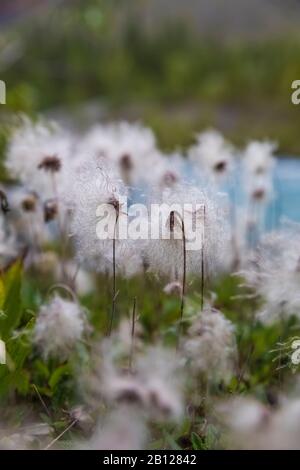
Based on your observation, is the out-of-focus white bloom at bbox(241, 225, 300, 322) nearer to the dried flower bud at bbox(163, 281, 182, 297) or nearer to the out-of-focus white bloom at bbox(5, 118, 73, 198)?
the dried flower bud at bbox(163, 281, 182, 297)

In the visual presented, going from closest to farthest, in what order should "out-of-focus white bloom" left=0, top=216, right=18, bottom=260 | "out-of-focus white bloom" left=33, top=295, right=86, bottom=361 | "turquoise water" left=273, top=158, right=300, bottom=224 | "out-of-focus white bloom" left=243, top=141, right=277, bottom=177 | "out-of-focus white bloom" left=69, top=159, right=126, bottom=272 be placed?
"out-of-focus white bloom" left=69, top=159, right=126, bottom=272
"out-of-focus white bloom" left=33, top=295, right=86, bottom=361
"out-of-focus white bloom" left=0, top=216, right=18, bottom=260
"out-of-focus white bloom" left=243, top=141, right=277, bottom=177
"turquoise water" left=273, top=158, right=300, bottom=224

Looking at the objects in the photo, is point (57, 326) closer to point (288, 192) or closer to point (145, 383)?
point (145, 383)

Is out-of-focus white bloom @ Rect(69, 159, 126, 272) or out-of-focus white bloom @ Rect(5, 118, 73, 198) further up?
out-of-focus white bloom @ Rect(5, 118, 73, 198)

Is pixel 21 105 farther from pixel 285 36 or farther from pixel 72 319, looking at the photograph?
pixel 285 36

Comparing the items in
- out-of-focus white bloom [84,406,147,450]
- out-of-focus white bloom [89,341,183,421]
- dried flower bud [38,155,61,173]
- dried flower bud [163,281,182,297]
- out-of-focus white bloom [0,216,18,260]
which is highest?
dried flower bud [38,155,61,173]

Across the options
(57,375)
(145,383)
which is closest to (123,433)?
(145,383)

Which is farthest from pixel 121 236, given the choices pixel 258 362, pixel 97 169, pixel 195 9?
pixel 195 9

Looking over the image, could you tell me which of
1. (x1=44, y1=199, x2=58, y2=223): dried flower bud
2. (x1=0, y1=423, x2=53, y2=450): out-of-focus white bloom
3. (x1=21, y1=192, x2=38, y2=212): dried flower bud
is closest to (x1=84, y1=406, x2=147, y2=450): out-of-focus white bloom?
(x1=0, y1=423, x2=53, y2=450): out-of-focus white bloom
